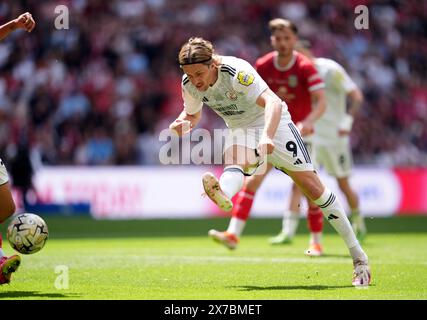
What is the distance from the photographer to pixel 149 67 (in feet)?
70.5

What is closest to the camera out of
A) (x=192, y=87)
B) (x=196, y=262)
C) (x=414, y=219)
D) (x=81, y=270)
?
(x=192, y=87)

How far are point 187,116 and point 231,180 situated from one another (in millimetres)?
892

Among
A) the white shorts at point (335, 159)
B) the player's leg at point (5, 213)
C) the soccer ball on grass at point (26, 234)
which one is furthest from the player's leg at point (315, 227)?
the player's leg at point (5, 213)

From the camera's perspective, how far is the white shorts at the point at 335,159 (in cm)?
1254

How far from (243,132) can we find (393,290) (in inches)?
78.5

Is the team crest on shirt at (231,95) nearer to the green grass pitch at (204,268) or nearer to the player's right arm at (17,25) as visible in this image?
the green grass pitch at (204,268)

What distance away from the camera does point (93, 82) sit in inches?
813

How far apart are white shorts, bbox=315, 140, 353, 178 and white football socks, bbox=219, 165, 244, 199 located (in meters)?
5.13

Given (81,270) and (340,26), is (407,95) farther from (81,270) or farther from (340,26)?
(81,270)

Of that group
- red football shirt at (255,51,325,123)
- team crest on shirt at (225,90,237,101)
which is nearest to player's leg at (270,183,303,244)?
red football shirt at (255,51,325,123)

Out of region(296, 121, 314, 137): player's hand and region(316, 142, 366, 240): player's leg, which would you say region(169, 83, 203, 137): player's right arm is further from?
region(316, 142, 366, 240): player's leg

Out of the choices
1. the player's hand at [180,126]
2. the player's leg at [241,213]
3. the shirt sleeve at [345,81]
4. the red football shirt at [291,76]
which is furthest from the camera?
the shirt sleeve at [345,81]

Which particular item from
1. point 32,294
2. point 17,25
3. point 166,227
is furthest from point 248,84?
point 166,227
